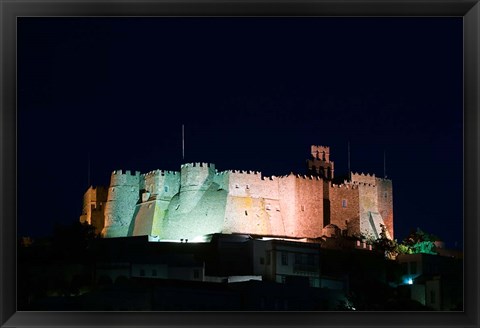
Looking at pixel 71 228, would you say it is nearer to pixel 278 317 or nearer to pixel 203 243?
pixel 203 243

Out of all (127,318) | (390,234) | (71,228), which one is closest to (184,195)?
(71,228)

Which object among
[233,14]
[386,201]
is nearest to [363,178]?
[386,201]

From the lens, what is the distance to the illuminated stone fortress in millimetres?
14203

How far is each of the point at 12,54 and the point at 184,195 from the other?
10141 mm

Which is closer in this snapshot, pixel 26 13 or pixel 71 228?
pixel 26 13

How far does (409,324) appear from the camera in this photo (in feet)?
14.3

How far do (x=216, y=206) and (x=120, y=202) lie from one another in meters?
1.58

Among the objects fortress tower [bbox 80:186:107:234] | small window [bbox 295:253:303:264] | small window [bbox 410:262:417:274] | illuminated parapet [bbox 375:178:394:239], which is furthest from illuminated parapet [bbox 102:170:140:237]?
small window [bbox 410:262:417:274]

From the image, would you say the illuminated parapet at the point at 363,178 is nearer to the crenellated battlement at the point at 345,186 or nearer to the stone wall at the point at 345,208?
the crenellated battlement at the point at 345,186

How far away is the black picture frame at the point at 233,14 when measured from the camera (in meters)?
4.34

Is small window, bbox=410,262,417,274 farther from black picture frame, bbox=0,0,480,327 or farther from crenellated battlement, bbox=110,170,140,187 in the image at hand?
black picture frame, bbox=0,0,480,327

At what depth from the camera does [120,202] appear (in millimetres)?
14828

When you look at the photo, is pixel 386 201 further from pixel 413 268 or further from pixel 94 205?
pixel 94 205

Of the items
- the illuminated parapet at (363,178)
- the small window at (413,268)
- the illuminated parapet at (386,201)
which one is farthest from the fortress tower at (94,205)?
the small window at (413,268)
